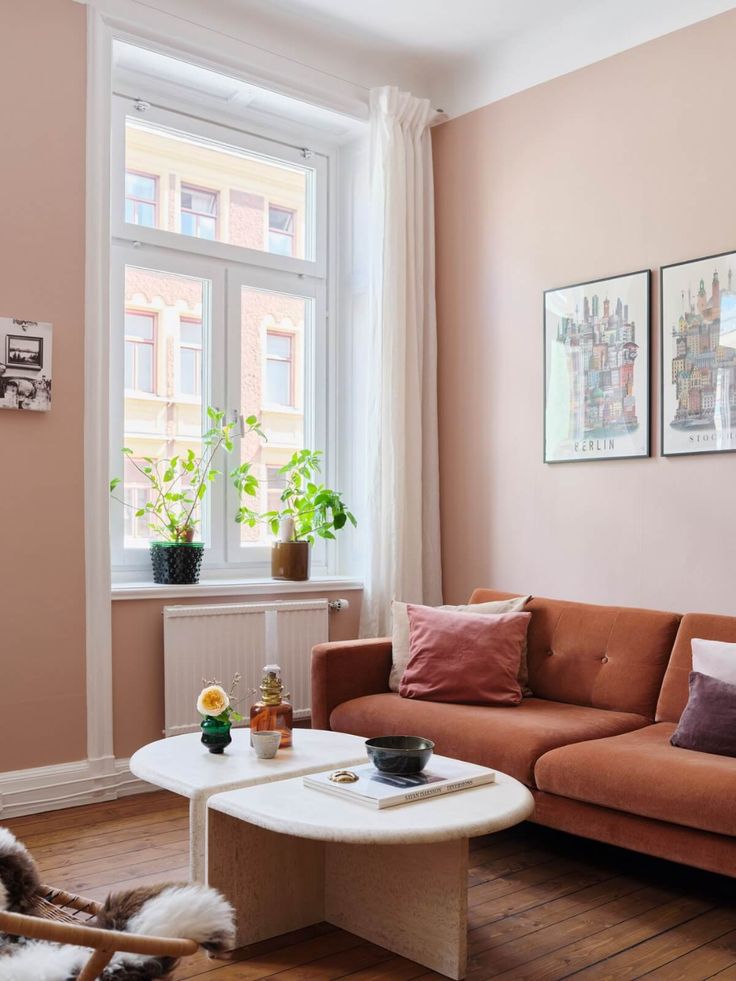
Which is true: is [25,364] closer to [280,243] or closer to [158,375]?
[158,375]

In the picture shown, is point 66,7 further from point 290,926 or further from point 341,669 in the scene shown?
point 290,926

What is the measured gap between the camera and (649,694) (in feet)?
11.0

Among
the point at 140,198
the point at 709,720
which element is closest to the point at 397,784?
the point at 709,720

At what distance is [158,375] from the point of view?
4324mm

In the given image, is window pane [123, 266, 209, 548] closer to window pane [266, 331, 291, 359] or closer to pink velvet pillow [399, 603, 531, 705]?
window pane [266, 331, 291, 359]

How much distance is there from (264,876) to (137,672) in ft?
5.14

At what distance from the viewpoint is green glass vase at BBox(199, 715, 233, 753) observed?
269 centimetres

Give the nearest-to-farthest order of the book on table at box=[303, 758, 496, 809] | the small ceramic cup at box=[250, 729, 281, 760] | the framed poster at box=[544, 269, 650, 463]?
the book on table at box=[303, 758, 496, 809]
the small ceramic cup at box=[250, 729, 281, 760]
the framed poster at box=[544, 269, 650, 463]

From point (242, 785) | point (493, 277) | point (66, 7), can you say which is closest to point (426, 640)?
point (242, 785)

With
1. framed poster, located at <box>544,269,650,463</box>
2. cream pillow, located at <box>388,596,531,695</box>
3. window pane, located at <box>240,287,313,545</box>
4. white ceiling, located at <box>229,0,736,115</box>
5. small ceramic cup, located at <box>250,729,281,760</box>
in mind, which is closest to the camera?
small ceramic cup, located at <box>250,729,281,760</box>

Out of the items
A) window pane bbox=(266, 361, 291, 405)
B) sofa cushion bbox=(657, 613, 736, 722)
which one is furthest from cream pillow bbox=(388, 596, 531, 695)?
window pane bbox=(266, 361, 291, 405)

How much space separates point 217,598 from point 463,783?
6.57 ft

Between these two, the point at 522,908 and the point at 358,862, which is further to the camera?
the point at 522,908

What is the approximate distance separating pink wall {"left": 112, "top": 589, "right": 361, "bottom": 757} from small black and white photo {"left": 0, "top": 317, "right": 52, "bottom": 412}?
33.6 inches
